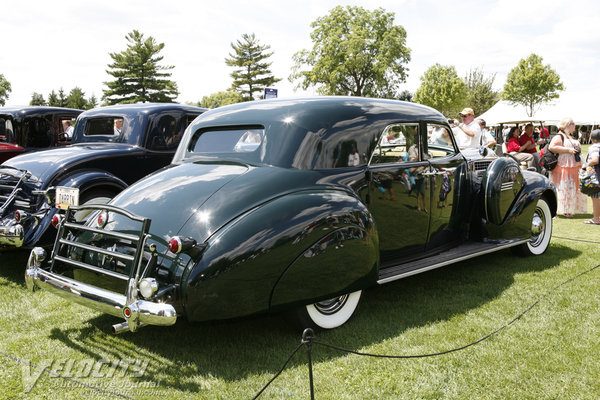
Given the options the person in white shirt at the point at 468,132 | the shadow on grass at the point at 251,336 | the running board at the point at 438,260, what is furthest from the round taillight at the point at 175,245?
the person in white shirt at the point at 468,132

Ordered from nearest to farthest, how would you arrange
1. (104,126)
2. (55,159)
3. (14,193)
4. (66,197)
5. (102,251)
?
(102,251)
(66,197)
(14,193)
(55,159)
(104,126)

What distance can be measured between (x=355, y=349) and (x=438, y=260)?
1.41 meters

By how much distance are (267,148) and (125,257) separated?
1325 millimetres

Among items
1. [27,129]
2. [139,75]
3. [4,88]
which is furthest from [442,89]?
[4,88]

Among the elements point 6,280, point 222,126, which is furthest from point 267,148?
point 6,280

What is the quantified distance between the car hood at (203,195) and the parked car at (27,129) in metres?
4.97

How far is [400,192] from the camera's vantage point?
4008 millimetres

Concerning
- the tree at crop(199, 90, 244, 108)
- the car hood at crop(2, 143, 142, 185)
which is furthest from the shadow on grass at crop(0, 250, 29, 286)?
the tree at crop(199, 90, 244, 108)

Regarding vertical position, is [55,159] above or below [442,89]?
below

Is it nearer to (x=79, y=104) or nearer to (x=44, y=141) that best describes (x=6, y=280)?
(x=44, y=141)

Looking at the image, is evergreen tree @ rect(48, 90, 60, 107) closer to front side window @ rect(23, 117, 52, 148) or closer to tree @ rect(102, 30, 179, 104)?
tree @ rect(102, 30, 179, 104)

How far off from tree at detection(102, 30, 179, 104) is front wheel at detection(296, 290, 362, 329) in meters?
52.5

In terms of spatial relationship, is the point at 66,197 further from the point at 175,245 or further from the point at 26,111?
the point at 26,111

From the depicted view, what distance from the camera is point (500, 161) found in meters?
5.00
